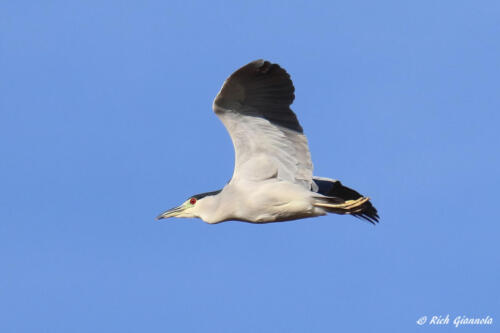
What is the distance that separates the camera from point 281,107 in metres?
16.6

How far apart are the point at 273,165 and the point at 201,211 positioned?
147 cm

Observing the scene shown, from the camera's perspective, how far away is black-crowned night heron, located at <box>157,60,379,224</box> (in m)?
16.4

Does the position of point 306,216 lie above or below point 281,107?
below

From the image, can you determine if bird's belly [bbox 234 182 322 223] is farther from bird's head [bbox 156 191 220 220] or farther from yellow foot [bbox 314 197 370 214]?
bird's head [bbox 156 191 220 220]

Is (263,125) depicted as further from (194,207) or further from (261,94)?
(194,207)

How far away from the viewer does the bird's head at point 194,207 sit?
682 inches

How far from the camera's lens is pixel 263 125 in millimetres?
16781

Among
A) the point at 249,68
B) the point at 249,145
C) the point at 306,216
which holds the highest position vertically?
the point at 249,68

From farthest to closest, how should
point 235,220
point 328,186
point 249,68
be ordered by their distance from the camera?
point 328,186 < point 235,220 < point 249,68

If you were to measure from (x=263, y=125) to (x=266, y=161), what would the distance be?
59 cm

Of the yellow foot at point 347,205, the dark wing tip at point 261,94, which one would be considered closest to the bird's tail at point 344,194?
the yellow foot at point 347,205

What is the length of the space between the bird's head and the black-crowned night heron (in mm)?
35

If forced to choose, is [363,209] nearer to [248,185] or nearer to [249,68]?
[248,185]

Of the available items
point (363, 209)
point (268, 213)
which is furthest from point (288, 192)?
point (363, 209)
